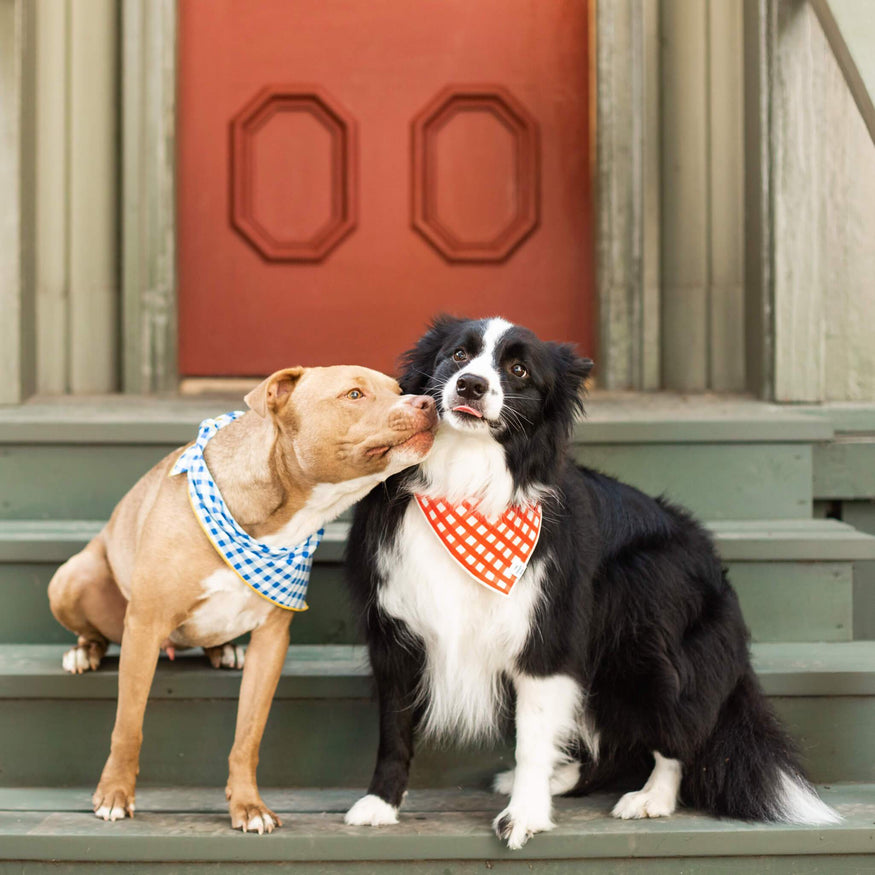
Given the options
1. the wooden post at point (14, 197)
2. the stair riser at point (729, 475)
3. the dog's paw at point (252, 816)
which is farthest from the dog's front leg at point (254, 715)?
the wooden post at point (14, 197)

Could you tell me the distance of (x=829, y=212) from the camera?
3109 mm

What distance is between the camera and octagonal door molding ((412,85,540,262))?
3631 mm

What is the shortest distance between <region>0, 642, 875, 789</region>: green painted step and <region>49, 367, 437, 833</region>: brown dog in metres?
0.19

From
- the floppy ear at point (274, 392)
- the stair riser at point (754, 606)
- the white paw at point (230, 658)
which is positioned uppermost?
the floppy ear at point (274, 392)

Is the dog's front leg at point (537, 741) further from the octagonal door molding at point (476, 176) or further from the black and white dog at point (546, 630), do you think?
the octagonal door molding at point (476, 176)

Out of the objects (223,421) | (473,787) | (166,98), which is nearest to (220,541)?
(223,421)

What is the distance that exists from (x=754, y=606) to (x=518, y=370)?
39.3 inches

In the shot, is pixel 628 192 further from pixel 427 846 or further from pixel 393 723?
pixel 427 846

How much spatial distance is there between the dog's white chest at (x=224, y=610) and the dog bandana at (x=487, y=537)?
0.37m

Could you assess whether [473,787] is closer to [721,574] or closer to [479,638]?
[479,638]

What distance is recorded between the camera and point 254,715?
6.61 feet

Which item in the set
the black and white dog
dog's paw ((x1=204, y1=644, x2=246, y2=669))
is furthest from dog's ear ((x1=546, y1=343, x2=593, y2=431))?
dog's paw ((x1=204, y1=644, x2=246, y2=669))

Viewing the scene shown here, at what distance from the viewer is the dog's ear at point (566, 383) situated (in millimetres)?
1985

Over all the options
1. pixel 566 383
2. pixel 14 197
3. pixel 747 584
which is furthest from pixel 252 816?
pixel 14 197
